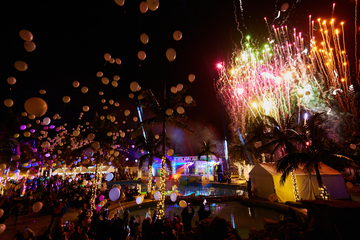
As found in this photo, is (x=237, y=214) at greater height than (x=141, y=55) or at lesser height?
lesser

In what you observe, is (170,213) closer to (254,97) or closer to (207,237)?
(207,237)

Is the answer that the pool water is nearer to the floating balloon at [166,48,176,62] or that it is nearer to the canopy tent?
the canopy tent

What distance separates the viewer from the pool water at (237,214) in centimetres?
943

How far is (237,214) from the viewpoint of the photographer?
11.5 meters

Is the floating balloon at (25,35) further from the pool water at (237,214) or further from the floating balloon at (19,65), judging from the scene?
the pool water at (237,214)

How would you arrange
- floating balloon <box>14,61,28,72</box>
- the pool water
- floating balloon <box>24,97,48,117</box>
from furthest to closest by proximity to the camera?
the pool water < floating balloon <box>14,61,28,72</box> < floating balloon <box>24,97,48,117</box>

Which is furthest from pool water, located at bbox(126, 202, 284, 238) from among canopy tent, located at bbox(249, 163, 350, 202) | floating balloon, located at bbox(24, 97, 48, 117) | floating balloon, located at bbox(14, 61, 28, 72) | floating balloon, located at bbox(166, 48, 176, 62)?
floating balloon, located at bbox(14, 61, 28, 72)

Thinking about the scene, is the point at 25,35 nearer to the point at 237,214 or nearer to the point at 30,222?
the point at 30,222

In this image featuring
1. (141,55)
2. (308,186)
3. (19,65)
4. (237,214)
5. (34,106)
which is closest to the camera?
(34,106)

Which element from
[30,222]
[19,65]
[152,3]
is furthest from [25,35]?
[30,222]

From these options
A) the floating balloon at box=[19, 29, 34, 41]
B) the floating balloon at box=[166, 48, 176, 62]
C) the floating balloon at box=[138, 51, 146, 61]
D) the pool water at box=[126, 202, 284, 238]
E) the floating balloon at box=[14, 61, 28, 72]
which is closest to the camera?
the floating balloon at box=[19, 29, 34, 41]

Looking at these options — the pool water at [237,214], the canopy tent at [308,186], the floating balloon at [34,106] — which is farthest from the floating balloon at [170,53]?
Answer: the canopy tent at [308,186]

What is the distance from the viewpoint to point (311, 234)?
3.46 metres

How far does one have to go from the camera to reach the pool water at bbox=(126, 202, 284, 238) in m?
9.43
